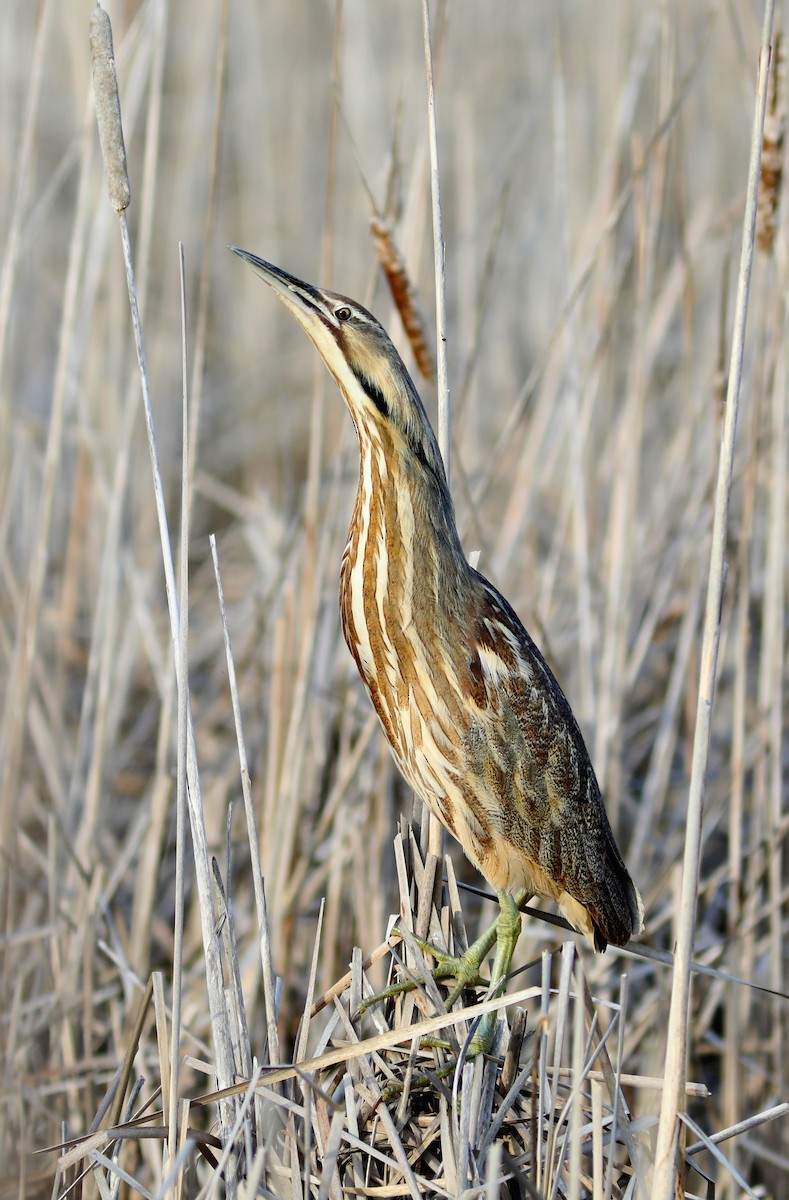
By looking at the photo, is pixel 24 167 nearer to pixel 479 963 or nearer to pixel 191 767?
A: pixel 191 767

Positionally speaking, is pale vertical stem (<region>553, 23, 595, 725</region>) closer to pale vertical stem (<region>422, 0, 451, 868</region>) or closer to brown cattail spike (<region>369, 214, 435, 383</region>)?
brown cattail spike (<region>369, 214, 435, 383</region>)

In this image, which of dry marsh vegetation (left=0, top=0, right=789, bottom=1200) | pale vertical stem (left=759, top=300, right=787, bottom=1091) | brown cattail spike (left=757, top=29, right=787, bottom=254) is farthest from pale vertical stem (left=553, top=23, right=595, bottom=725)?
brown cattail spike (left=757, top=29, right=787, bottom=254)

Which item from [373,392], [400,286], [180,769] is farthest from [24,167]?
[180,769]

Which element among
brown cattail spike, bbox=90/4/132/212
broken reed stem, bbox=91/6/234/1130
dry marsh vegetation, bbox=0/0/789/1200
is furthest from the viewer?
dry marsh vegetation, bbox=0/0/789/1200

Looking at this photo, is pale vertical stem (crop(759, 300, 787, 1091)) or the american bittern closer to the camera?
the american bittern

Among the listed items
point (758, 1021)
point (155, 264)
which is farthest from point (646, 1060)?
point (155, 264)

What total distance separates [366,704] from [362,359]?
4.13 ft

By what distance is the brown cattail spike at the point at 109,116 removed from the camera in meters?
1.27

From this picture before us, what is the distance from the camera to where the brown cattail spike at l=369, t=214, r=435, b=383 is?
6.22ft

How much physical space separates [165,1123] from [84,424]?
70.1 inches

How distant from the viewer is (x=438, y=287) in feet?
5.48

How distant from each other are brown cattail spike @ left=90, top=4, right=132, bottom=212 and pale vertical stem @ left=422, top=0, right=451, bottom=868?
45 centimetres

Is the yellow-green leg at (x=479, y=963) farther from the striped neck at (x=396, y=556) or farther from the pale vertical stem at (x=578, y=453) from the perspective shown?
the pale vertical stem at (x=578, y=453)

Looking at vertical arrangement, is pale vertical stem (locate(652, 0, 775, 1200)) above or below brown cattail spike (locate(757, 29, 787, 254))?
below
